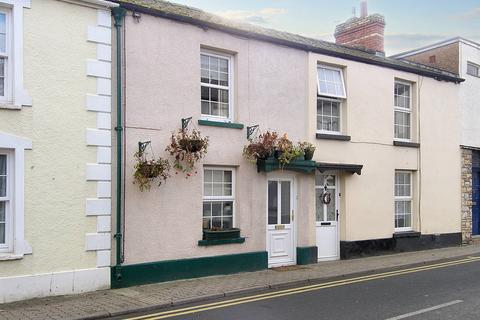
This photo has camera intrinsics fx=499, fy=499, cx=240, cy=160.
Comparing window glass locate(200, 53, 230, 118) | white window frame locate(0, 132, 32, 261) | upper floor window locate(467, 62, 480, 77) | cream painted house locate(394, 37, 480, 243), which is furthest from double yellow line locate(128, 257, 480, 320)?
upper floor window locate(467, 62, 480, 77)

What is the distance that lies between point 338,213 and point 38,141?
336 inches

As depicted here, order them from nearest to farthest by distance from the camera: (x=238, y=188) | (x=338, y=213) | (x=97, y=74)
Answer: (x=97, y=74) < (x=238, y=188) < (x=338, y=213)

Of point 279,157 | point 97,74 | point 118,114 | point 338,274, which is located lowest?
point 338,274

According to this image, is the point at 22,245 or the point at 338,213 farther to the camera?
the point at 338,213

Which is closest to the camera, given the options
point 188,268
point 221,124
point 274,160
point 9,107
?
point 9,107

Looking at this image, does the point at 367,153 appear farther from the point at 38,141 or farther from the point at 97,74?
the point at 38,141

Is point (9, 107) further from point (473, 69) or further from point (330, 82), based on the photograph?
point (473, 69)

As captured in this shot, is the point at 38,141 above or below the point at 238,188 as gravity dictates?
above

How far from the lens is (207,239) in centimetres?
1132

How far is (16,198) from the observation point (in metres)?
8.88

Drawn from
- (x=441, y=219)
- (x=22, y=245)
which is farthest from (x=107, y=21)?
(x=441, y=219)

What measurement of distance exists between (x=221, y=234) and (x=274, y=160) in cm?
222

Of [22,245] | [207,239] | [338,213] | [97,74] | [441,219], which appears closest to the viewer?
[22,245]

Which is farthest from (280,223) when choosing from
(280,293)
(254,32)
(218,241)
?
(254,32)
